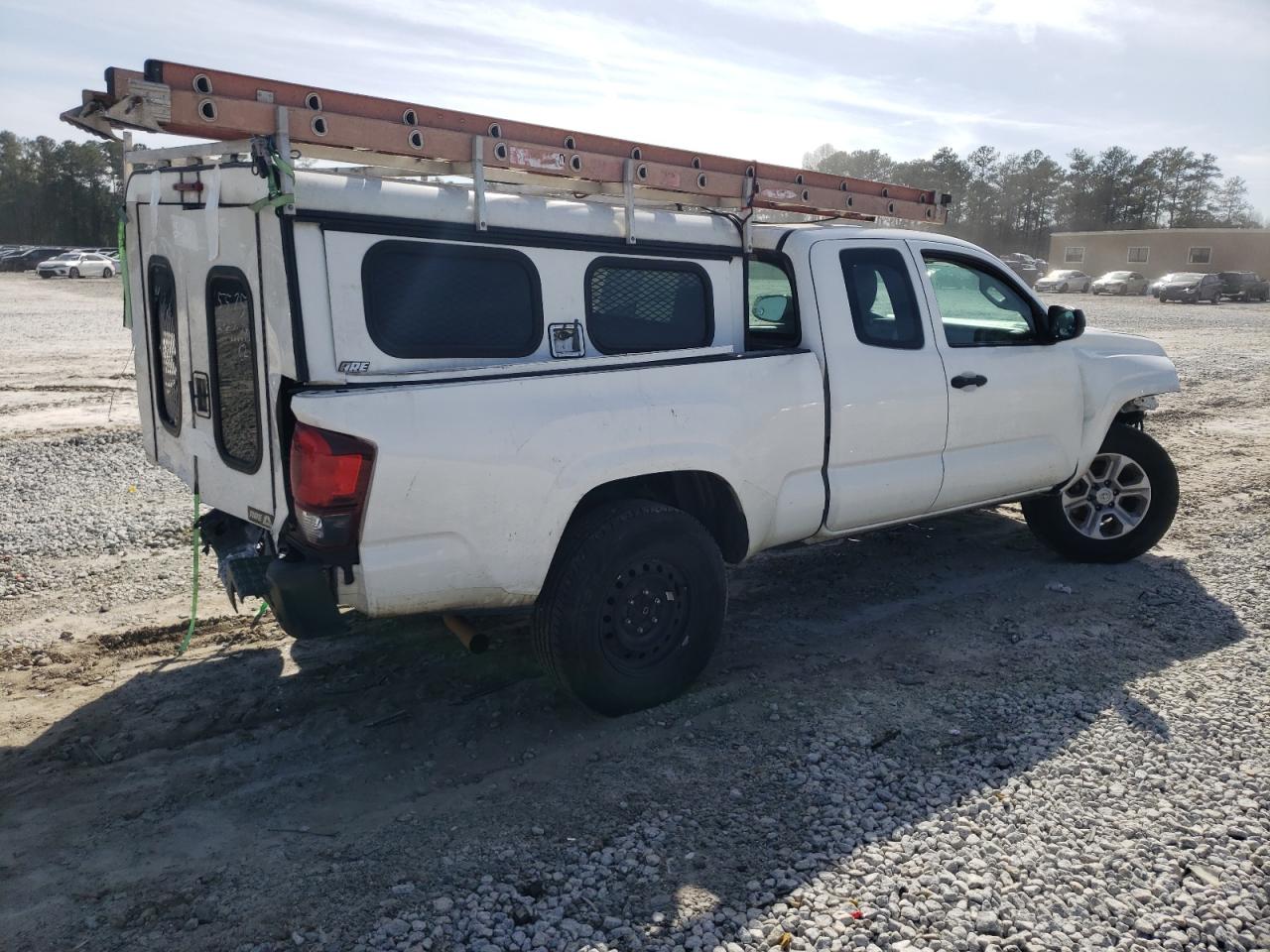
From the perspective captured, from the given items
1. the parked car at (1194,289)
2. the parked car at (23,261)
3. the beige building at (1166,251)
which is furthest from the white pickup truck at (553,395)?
the beige building at (1166,251)

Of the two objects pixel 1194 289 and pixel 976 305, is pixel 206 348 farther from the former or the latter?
pixel 1194 289

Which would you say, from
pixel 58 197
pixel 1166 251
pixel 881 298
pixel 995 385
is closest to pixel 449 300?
pixel 881 298

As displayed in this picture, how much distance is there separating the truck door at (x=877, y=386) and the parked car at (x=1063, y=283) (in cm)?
4776

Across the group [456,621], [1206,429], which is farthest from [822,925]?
[1206,429]

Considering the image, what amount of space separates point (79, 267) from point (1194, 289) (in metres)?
47.8

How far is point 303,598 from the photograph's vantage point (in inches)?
143

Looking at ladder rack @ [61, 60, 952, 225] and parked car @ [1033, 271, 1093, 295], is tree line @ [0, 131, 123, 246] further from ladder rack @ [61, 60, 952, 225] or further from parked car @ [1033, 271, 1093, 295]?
ladder rack @ [61, 60, 952, 225]

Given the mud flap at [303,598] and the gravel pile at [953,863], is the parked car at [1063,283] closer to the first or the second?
the gravel pile at [953,863]

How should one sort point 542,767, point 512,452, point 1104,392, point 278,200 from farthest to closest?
point 1104,392, point 542,767, point 512,452, point 278,200

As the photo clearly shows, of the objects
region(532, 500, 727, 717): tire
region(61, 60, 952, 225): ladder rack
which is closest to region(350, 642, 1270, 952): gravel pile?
region(532, 500, 727, 717): tire

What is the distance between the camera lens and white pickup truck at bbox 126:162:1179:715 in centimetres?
363

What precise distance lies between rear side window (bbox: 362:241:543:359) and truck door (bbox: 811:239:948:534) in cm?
162

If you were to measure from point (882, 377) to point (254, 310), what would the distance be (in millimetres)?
2996

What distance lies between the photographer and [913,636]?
532 centimetres
